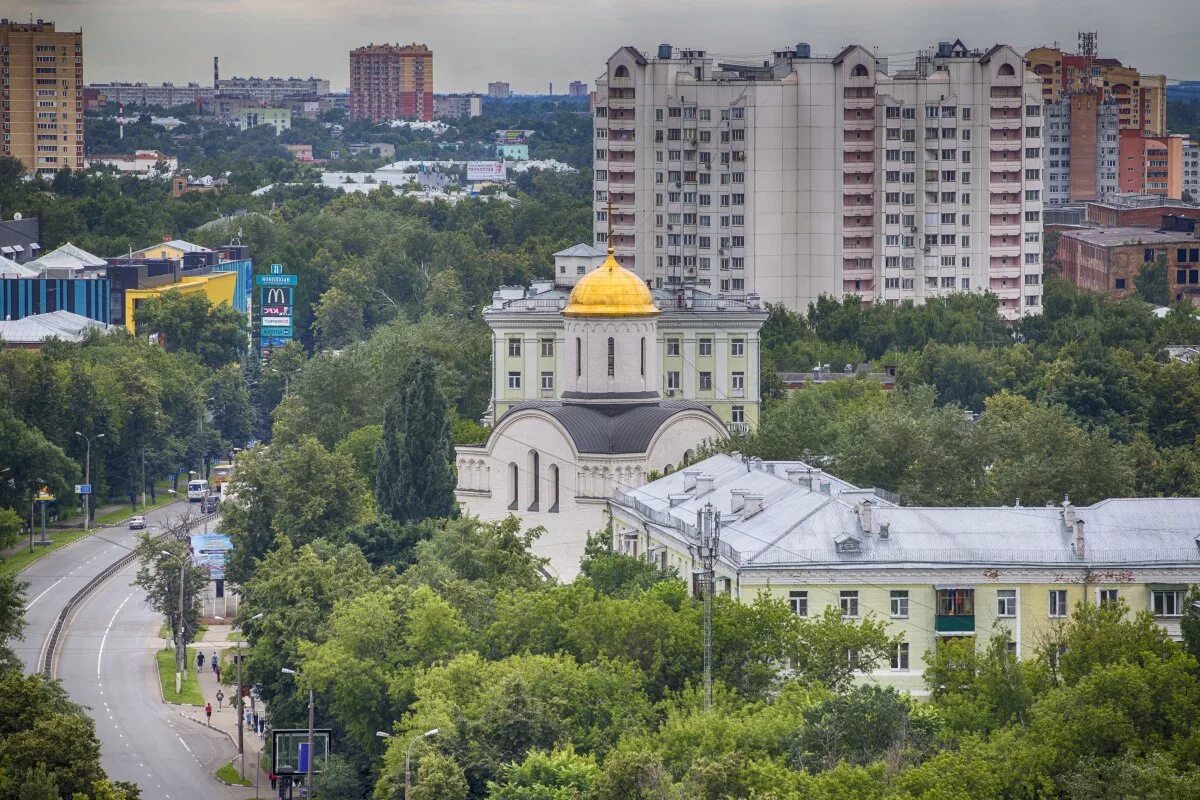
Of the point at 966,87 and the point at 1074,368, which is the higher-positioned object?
the point at 966,87

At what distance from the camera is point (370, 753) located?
69812mm

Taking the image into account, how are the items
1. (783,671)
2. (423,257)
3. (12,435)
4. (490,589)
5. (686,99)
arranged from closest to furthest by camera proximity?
(783,671) → (490,589) → (12,435) → (686,99) → (423,257)

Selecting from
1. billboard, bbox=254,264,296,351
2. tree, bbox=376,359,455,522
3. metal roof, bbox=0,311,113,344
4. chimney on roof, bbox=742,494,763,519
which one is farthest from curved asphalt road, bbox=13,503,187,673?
billboard, bbox=254,264,296,351

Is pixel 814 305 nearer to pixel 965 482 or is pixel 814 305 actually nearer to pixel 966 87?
pixel 966 87

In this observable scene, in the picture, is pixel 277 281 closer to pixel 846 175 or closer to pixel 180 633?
pixel 846 175

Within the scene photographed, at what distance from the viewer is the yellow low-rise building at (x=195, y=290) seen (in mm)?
164250

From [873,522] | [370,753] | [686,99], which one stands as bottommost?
[370,753]

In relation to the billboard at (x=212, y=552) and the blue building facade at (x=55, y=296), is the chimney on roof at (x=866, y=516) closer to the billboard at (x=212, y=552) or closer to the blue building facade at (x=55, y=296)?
the billboard at (x=212, y=552)

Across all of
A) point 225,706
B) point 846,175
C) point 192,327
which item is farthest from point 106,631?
point 846,175

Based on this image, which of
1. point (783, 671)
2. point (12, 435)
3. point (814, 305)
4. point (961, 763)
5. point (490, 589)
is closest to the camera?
point (961, 763)

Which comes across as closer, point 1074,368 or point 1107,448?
point 1107,448

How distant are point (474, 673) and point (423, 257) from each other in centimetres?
13402

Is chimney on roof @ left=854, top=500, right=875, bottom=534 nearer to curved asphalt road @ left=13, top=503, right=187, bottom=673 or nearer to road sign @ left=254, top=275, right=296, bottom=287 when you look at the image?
curved asphalt road @ left=13, top=503, right=187, bottom=673

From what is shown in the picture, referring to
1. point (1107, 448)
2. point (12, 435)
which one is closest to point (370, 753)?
point (1107, 448)
